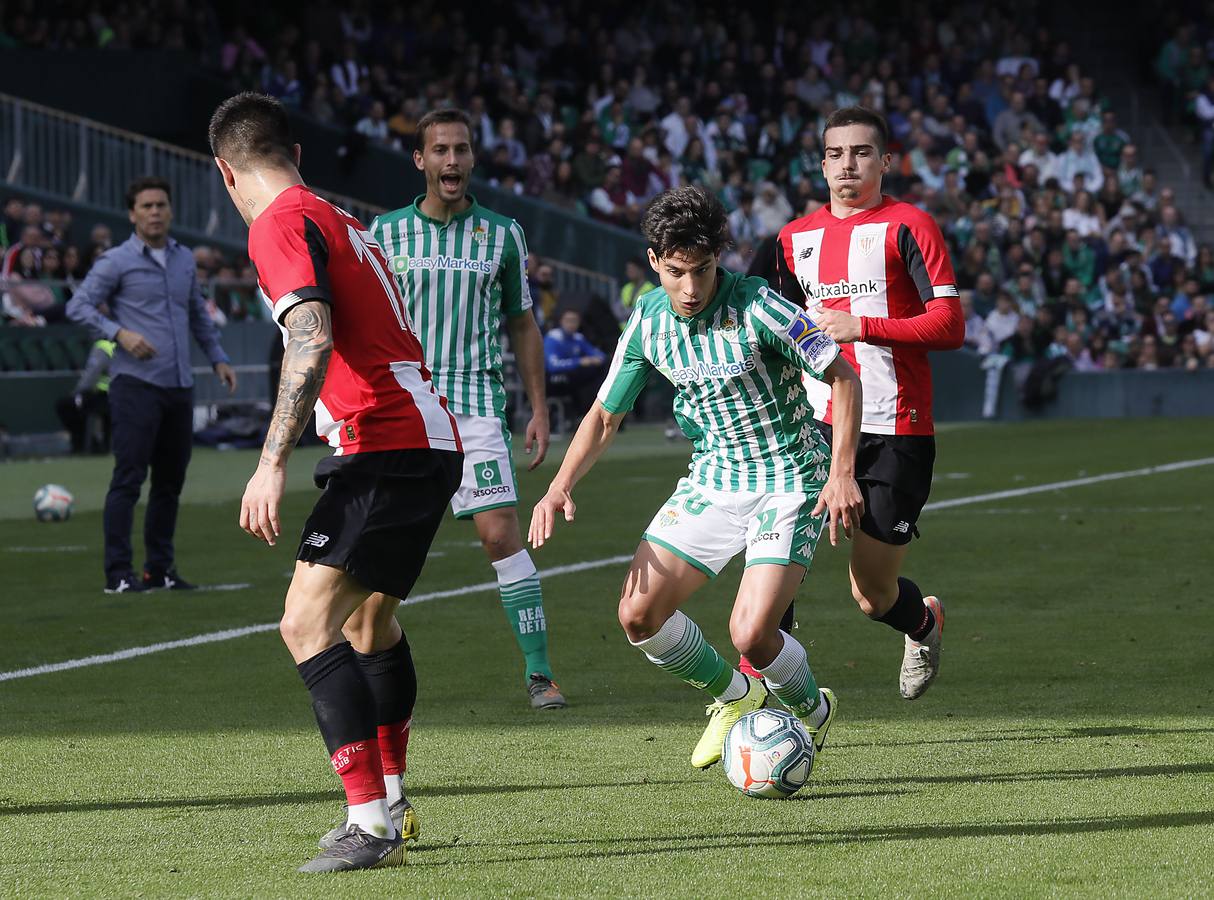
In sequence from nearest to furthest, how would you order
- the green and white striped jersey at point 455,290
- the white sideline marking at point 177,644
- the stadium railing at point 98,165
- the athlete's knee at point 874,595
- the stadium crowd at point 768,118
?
the athlete's knee at point 874,595
the green and white striped jersey at point 455,290
the white sideline marking at point 177,644
the stadium railing at point 98,165
the stadium crowd at point 768,118

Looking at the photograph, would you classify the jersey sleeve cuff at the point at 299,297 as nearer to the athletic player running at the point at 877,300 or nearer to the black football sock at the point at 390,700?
the black football sock at the point at 390,700

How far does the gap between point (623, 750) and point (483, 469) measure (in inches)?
62.4

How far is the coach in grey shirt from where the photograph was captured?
10570 millimetres

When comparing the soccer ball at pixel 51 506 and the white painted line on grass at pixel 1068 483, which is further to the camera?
the white painted line on grass at pixel 1068 483

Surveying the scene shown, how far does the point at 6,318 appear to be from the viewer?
830 inches

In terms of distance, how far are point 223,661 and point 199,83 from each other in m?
21.0

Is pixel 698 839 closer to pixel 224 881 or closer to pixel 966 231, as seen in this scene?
pixel 224 881

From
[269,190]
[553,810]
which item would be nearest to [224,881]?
[553,810]

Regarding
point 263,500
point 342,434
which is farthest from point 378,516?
point 263,500

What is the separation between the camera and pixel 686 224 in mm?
5738

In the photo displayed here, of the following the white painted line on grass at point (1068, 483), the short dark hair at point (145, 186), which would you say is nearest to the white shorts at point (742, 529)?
the short dark hair at point (145, 186)

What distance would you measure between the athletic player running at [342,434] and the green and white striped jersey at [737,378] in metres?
1.17

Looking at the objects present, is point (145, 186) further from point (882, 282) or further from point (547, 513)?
point (547, 513)

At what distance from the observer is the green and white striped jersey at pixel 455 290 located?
7734 mm
